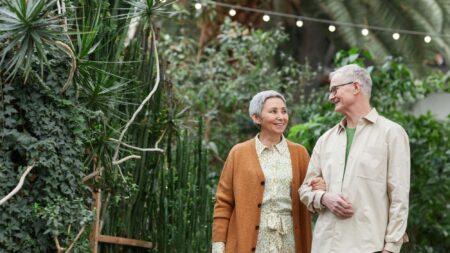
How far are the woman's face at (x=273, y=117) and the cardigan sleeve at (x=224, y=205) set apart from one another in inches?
11.6

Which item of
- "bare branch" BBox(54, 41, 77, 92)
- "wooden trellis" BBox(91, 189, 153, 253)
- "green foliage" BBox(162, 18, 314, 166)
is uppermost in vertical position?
"green foliage" BBox(162, 18, 314, 166)

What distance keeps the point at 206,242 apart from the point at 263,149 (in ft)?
7.29

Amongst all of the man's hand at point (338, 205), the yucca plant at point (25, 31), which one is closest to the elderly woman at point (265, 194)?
the man's hand at point (338, 205)

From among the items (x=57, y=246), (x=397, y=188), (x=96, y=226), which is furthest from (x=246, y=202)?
(x=96, y=226)

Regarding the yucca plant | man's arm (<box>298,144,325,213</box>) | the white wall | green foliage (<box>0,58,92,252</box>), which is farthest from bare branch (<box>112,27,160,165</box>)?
the white wall

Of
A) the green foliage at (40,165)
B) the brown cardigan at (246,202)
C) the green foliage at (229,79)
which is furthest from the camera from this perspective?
the green foliage at (229,79)

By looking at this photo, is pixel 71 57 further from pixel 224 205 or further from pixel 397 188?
pixel 397 188

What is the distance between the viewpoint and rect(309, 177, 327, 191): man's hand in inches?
212

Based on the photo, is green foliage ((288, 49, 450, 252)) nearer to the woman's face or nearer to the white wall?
the woman's face

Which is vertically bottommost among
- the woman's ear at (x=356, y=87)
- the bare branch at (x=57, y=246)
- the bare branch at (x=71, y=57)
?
the bare branch at (x=57, y=246)

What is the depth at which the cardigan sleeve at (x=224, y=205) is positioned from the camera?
5793 mm

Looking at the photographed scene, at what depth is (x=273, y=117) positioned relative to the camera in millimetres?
5723

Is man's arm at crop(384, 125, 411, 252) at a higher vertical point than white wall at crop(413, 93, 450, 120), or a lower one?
lower

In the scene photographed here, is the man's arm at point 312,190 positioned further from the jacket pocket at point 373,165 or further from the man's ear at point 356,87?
the man's ear at point 356,87
